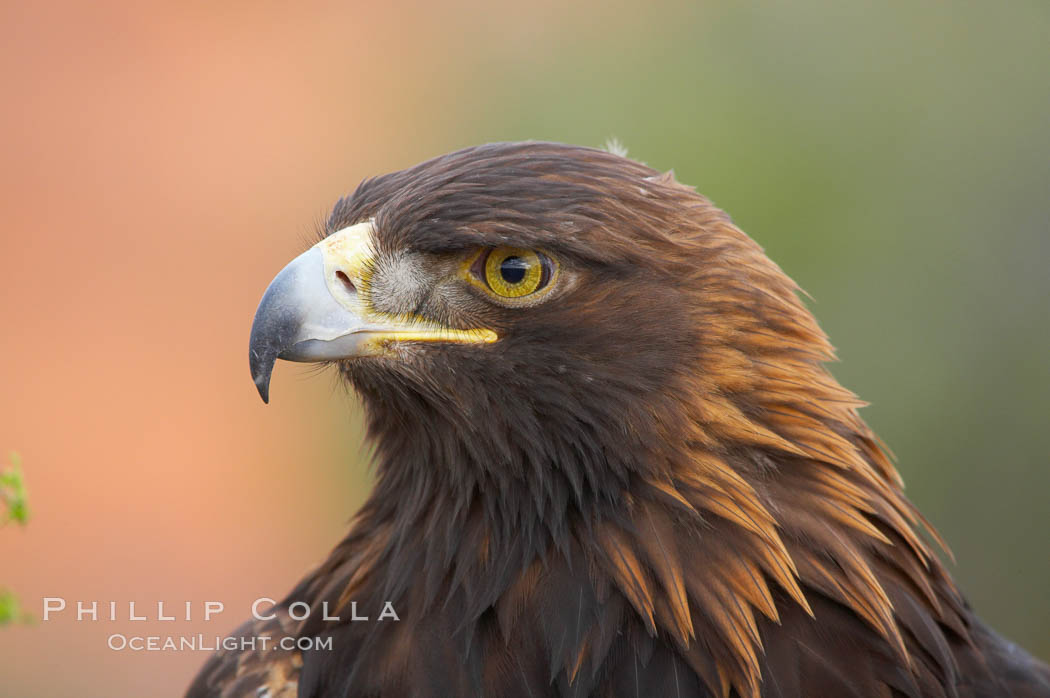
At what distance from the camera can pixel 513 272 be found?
8.43 ft

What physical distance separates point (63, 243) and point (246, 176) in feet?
6.25

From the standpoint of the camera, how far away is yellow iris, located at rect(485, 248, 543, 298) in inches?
101

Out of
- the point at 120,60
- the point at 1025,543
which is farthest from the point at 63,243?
the point at 1025,543

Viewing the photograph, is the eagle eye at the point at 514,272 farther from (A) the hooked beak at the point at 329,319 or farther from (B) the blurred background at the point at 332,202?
(B) the blurred background at the point at 332,202

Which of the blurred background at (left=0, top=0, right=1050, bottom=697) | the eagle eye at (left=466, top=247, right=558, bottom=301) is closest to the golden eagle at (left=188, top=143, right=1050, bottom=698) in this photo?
the eagle eye at (left=466, top=247, right=558, bottom=301)

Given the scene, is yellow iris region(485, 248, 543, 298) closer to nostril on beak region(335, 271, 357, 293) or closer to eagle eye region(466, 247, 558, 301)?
eagle eye region(466, 247, 558, 301)

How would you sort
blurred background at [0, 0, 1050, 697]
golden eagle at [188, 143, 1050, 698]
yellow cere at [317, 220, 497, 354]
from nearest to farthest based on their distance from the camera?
golden eagle at [188, 143, 1050, 698] < yellow cere at [317, 220, 497, 354] < blurred background at [0, 0, 1050, 697]

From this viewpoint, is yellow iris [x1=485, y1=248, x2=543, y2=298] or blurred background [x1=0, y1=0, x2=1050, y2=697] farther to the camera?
blurred background [x1=0, y1=0, x2=1050, y2=697]

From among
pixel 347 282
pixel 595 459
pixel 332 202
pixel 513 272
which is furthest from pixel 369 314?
pixel 332 202

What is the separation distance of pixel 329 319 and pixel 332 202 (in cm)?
852

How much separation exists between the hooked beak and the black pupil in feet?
0.45

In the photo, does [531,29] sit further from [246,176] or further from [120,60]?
[120,60]

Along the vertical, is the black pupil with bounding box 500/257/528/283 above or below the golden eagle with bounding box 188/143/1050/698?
above

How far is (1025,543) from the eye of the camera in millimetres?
7000
